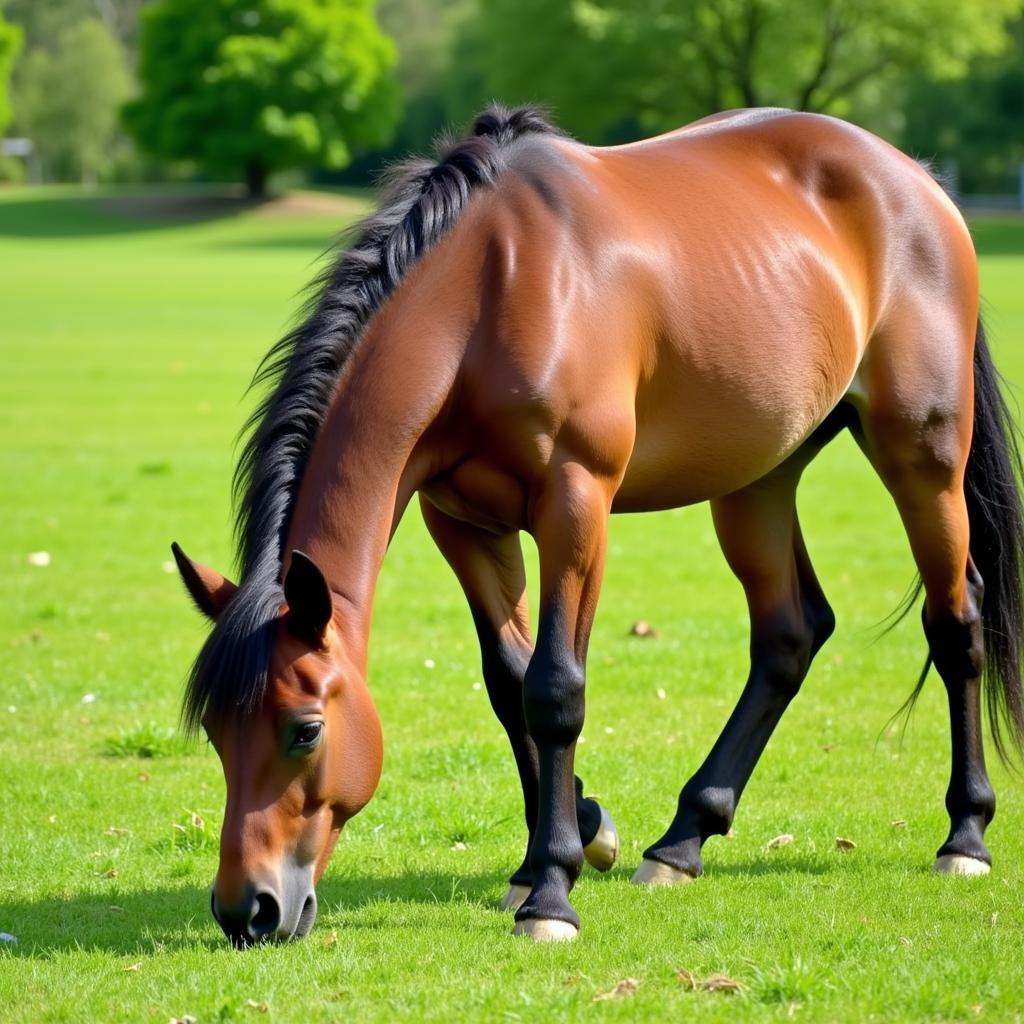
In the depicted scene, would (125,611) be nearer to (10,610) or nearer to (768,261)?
(10,610)

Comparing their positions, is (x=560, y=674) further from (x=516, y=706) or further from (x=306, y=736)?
(x=306, y=736)

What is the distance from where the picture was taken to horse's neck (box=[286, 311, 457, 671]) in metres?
4.51

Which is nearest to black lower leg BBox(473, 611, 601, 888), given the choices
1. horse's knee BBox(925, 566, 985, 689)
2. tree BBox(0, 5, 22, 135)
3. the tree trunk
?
horse's knee BBox(925, 566, 985, 689)

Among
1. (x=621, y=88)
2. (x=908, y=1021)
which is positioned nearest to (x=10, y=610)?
(x=908, y=1021)

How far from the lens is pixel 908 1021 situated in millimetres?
3941

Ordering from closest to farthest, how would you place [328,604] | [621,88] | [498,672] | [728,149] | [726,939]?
[328,604] → [726,939] → [498,672] → [728,149] → [621,88]

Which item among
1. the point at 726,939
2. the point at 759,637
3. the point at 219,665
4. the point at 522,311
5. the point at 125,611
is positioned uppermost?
the point at 522,311

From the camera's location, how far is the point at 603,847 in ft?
18.0

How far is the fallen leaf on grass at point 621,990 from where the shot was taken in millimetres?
4113

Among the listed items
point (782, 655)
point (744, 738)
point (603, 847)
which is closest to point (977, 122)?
point (782, 655)

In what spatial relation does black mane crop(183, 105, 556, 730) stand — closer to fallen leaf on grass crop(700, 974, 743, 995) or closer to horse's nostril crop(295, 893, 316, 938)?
horse's nostril crop(295, 893, 316, 938)

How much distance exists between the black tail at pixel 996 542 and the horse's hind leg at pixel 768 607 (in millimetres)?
635

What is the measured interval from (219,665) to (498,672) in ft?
4.43

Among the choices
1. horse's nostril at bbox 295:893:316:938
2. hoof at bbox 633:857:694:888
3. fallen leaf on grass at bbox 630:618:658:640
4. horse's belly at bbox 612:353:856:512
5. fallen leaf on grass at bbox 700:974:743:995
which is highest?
horse's belly at bbox 612:353:856:512
